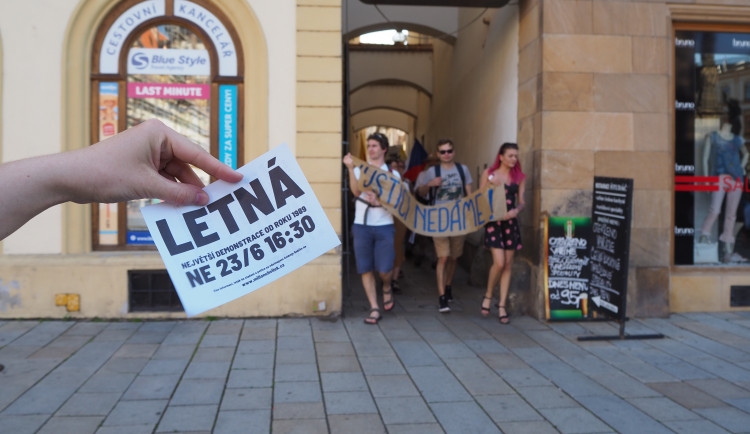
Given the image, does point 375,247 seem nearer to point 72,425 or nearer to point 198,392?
point 198,392

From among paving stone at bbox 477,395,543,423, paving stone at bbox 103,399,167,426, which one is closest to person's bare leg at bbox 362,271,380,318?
paving stone at bbox 477,395,543,423

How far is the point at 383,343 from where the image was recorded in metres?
6.35

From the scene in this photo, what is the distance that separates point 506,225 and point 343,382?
9.55 feet

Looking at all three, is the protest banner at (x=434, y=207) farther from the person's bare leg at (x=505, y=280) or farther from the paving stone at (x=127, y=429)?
the paving stone at (x=127, y=429)

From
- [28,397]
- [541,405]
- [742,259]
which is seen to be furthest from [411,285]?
[28,397]

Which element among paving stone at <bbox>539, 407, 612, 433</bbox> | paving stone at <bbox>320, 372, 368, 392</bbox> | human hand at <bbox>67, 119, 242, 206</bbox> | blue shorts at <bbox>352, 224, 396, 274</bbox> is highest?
human hand at <bbox>67, 119, 242, 206</bbox>

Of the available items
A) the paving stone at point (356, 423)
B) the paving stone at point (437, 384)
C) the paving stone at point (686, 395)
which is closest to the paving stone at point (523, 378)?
the paving stone at point (437, 384)

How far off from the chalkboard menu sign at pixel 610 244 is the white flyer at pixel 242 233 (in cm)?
474

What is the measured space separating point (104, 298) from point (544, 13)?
564 cm

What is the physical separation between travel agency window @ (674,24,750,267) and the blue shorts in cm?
350

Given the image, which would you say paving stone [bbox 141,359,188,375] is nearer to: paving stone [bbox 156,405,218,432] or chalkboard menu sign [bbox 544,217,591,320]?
paving stone [bbox 156,405,218,432]

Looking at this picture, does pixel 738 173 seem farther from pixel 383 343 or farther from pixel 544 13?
pixel 383 343

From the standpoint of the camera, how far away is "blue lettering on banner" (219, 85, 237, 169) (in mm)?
7492

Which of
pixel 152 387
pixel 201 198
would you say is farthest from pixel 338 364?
pixel 201 198
